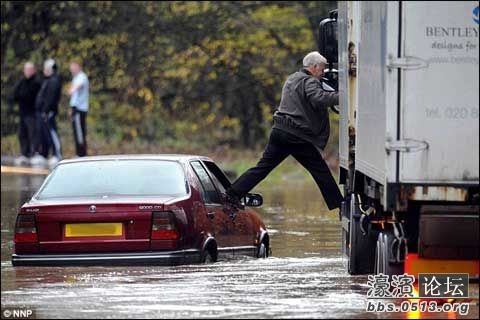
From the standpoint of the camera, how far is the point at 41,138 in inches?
1243

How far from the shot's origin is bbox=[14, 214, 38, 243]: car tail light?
47.6ft

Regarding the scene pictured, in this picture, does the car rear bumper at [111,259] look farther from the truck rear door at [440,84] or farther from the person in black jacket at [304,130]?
the truck rear door at [440,84]

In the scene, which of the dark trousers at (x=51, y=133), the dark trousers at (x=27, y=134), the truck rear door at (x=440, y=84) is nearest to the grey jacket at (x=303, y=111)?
the truck rear door at (x=440, y=84)

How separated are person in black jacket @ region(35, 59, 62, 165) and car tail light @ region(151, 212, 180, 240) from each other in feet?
54.8

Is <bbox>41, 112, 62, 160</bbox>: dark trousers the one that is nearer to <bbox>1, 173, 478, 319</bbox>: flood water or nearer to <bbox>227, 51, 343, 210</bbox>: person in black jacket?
<bbox>1, 173, 478, 319</bbox>: flood water

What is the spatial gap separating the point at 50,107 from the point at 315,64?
50.4 ft

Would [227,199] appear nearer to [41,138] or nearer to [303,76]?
[303,76]

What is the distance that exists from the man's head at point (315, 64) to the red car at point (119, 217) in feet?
5.97

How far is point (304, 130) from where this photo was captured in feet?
52.9

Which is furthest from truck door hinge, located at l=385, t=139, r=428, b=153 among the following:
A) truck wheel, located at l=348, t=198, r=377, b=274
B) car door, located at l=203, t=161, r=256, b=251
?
car door, located at l=203, t=161, r=256, b=251

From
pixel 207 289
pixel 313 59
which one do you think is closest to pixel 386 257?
pixel 207 289

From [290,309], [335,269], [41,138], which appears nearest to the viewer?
[290,309]

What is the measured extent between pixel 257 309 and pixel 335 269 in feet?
12.1

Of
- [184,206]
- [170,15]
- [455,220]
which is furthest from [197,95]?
[455,220]
